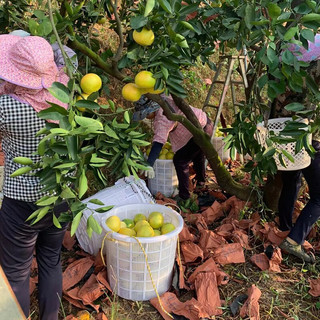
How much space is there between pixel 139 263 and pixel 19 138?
3.05ft

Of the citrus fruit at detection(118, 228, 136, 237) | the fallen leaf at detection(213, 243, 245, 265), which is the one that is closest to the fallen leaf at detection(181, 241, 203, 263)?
the fallen leaf at detection(213, 243, 245, 265)

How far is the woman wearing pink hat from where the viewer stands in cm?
139

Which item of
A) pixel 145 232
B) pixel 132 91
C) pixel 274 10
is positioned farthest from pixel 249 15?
pixel 145 232

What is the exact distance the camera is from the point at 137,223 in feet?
7.17

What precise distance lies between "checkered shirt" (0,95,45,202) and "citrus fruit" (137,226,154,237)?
2.19 feet

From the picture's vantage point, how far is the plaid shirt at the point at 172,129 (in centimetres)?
302

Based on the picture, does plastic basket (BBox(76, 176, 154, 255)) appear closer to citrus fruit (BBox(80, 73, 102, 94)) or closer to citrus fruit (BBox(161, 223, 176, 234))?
citrus fruit (BBox(161, 223, 176, 234))

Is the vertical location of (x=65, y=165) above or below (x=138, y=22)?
below

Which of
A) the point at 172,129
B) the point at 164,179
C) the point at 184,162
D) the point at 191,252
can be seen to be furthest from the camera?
the point at 164,179

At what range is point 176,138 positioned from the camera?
3.27 metres

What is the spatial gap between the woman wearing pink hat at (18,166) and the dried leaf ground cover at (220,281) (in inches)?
9.0

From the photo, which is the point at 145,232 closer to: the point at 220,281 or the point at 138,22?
the point at 220,281

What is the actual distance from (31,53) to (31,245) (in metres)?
0.83

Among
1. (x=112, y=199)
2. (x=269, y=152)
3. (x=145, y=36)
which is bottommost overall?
(x=112, y=199)
